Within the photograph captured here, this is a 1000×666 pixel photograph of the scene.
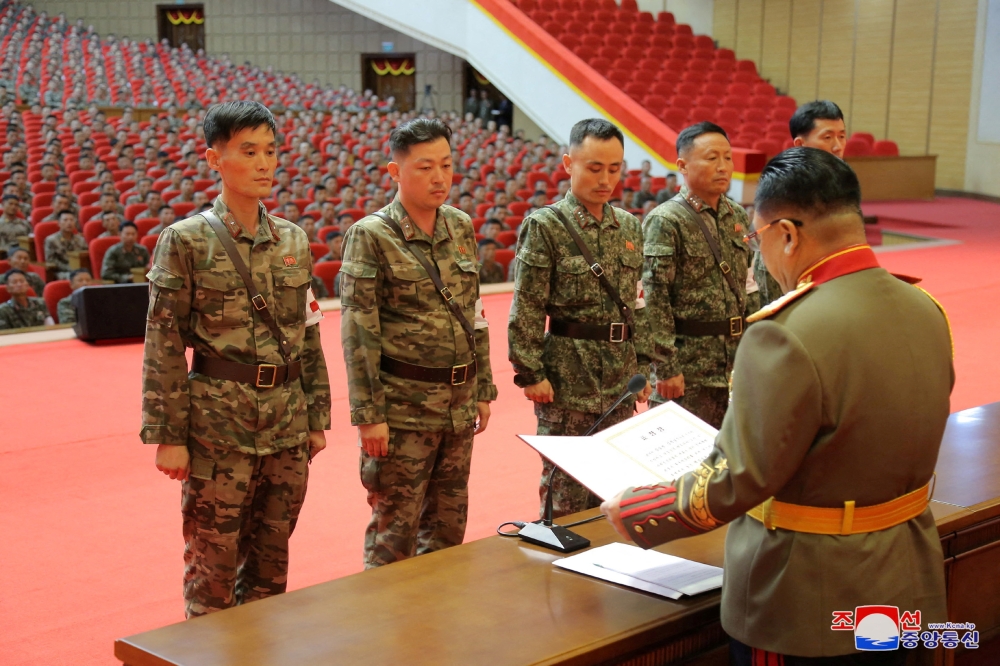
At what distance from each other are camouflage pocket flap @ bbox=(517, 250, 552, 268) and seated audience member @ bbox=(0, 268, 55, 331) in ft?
14.2

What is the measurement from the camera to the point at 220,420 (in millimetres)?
2123

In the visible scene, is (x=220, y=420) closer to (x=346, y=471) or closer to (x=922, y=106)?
(x=346, y=471)

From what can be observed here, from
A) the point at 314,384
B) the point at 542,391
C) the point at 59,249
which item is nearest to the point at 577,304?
the point at 542,391

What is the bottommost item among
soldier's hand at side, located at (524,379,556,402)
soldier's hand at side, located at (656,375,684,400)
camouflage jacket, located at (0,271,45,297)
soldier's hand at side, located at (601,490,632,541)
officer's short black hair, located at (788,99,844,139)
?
camouflage jacket, located at (0,271,45,297)

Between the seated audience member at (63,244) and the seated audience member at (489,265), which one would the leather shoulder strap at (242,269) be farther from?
the seated audience member at (63,244)

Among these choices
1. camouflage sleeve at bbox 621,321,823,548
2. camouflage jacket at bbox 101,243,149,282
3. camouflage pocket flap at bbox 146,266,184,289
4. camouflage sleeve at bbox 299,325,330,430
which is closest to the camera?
camouflage sleeve at bbox 621,321,823,548

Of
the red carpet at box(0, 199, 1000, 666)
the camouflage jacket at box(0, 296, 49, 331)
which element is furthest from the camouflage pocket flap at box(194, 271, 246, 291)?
the camouflage jacket at box(0, 296, 49, 331)

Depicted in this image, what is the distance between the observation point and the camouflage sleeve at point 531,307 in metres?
2.72

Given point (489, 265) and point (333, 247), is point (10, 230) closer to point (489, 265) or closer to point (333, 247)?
point (333, 247)

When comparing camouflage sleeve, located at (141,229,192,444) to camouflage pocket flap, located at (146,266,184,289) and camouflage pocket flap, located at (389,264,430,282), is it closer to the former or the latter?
camouflage pocket flap, located at (146,266,184,289)

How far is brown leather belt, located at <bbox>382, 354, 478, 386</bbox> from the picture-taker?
2.44 m

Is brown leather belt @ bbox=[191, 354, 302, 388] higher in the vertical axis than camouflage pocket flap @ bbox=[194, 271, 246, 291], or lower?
lower

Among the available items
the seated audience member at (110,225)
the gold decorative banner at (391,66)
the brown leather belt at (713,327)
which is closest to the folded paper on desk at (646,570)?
the brown leather belt at (713,327)

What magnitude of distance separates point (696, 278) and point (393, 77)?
20.0m
